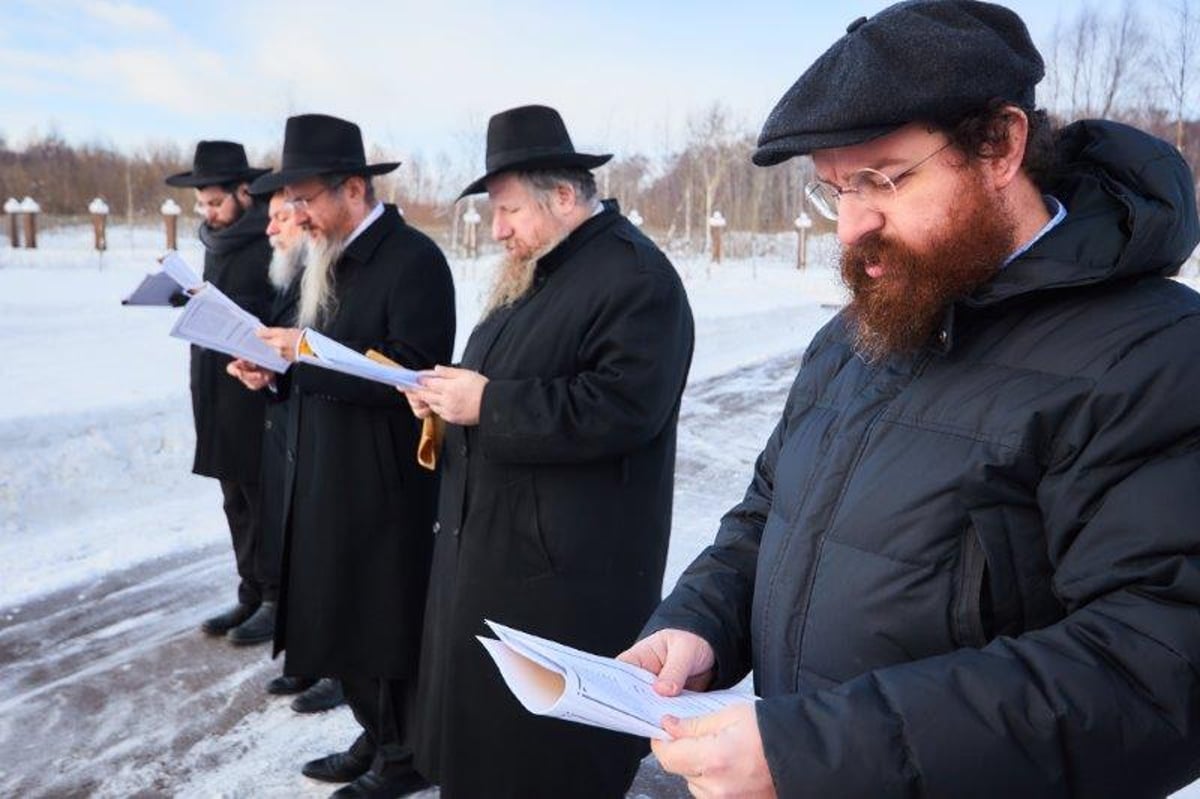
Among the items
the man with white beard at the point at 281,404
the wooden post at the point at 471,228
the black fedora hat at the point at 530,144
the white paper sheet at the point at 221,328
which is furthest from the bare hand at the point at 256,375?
the wooden post at the point at 471,228

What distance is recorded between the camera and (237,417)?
506 cm

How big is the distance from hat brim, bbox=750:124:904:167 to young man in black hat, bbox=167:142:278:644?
3.88m

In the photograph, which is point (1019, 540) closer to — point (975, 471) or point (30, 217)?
point (975, 471)

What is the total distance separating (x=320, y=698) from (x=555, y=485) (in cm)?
192

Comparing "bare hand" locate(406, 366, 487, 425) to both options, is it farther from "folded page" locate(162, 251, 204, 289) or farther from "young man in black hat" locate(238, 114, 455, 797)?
"folded page" locate(162, 251, 204, 289)

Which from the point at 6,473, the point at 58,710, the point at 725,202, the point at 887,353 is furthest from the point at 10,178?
the point at 887,353

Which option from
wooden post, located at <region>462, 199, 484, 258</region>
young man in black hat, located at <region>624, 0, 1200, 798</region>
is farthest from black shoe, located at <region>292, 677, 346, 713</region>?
wooden post, located at <region>462, 199, 484, 258</region>

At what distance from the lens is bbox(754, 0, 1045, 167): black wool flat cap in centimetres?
146

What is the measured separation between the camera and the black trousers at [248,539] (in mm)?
4945

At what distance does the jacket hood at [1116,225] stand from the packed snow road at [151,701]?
272 centimetres

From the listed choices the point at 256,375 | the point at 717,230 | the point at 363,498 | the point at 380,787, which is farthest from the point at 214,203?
the point at 717,230

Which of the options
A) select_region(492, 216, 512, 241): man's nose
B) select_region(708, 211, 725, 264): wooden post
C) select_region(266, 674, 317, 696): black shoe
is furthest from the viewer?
select_region(708, 211, 725, 264): wooden post

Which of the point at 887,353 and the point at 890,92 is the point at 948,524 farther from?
the point at 890,92

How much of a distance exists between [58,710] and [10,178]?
45.3m
